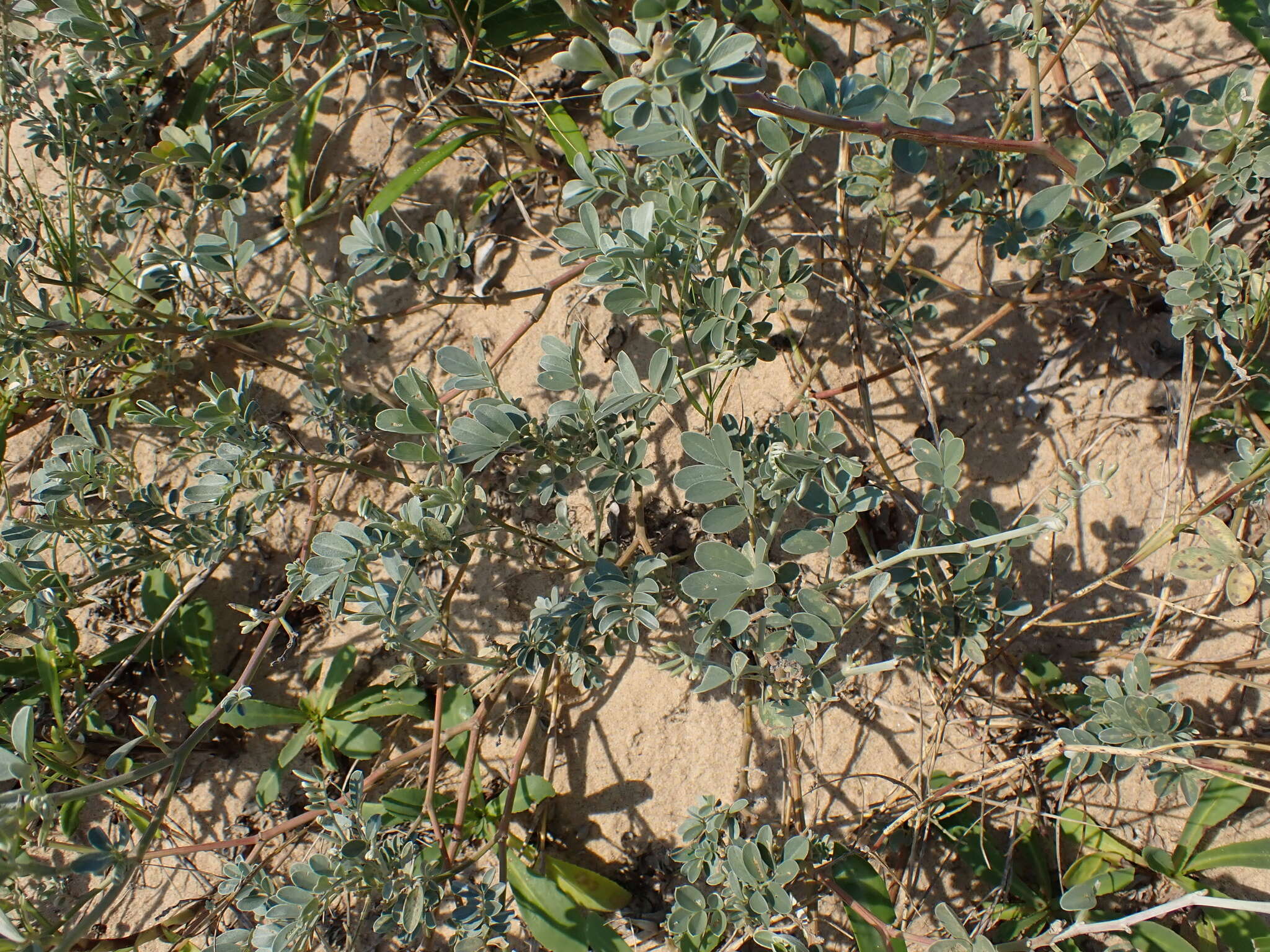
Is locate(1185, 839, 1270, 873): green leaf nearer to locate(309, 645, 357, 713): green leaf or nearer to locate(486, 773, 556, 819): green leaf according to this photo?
locate(486, 773, 556, 819): green leaf

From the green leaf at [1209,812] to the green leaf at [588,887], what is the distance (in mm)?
1354

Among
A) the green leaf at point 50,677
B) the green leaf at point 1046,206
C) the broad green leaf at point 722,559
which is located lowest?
the broad green leaf at point 722,559

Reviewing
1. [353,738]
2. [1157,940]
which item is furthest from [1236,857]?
[353,738]

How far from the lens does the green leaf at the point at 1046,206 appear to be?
181 centimetres

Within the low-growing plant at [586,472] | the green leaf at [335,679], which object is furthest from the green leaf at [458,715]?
the green leaf at [335,679]

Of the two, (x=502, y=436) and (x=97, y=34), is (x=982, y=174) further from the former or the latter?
(x=97, y=34)

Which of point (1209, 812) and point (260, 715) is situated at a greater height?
point (260, 715)

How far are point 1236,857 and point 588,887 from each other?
60.6 inches

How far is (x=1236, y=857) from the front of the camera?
204 cm

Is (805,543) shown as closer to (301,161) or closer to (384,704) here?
(384,704)

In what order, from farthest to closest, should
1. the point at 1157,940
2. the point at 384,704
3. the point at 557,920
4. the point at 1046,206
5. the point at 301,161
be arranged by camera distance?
the point at 301,161 → the point at 384,704 → the point at 557,920 → the point at 1157,940 → the point at 1046,206

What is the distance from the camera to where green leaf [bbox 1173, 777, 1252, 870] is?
6.85 ft

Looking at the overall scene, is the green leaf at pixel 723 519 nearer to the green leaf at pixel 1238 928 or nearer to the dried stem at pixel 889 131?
the dried stem at pixel 889 131

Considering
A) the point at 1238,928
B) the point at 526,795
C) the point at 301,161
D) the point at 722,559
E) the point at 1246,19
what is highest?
the point at 301,161
